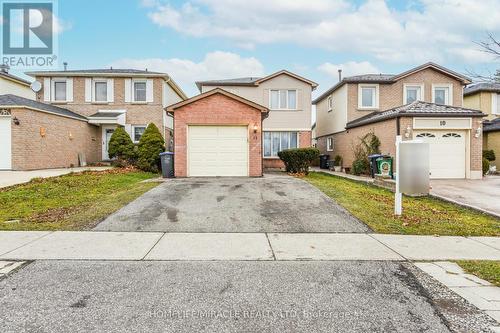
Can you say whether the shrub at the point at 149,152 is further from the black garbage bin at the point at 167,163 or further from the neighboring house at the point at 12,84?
the neighboring house at the point at 12,84

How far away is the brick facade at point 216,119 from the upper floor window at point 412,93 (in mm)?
11788

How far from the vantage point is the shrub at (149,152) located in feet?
54.6

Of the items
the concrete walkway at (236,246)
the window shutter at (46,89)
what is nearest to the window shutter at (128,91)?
the window shutter at (46,89)

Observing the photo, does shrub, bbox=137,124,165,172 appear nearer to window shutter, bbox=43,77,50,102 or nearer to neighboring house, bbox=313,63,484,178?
window shutter, bbox=43,77,50,102

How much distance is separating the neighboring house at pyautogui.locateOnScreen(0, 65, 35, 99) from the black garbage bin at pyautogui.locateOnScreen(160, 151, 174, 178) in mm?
16805

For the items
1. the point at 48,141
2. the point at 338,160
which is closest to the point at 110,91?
the point at 48,141

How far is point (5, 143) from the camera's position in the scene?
14.3 metres

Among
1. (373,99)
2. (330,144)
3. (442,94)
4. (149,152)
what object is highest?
(442,94)

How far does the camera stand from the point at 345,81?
64.4ft

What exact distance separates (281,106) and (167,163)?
10.5 m

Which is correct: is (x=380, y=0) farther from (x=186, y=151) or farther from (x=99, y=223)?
(x=99, y=223)

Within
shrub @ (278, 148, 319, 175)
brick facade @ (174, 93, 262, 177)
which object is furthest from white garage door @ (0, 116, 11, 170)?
shrub @ (278, 148, 319, 175)

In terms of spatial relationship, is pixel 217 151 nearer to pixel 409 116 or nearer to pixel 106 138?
pixel 409 116

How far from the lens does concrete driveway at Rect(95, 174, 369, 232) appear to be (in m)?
6.37
